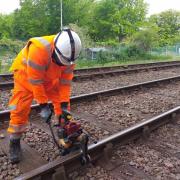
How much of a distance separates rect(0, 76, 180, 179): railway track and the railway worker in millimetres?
515

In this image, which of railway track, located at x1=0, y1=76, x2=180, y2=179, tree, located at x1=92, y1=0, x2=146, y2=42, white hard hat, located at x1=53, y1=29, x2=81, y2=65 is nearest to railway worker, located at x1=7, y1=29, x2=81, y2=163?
white hard hat, located at x1=53, y1=29, x2=81, y2=65

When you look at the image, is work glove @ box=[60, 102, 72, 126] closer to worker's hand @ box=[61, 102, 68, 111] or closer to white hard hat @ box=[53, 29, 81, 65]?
worker's hand @ box=[61, 102, 68, 111]

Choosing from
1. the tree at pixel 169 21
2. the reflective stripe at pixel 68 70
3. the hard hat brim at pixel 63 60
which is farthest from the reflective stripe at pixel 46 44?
the tree at pixel 169 21

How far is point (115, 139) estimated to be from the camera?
447cm

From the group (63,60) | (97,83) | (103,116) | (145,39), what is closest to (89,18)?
(145,39)

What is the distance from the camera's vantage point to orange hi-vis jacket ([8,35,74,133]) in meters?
3.40

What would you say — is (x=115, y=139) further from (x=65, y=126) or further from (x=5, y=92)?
(x=5, y=92)

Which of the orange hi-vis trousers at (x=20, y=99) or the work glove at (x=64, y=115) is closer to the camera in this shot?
the orange hi-vis trousers at (x=20, y=99)

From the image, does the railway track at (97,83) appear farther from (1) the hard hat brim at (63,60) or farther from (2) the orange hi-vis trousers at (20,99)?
(1) the hard hat brim at (63,60)

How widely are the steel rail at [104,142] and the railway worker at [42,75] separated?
23.5 inches

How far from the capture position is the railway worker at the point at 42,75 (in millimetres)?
3395

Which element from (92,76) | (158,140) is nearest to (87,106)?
(158,140)

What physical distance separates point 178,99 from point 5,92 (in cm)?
499

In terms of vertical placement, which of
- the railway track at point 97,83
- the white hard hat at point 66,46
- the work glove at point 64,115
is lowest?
the railway track at point 97,83
